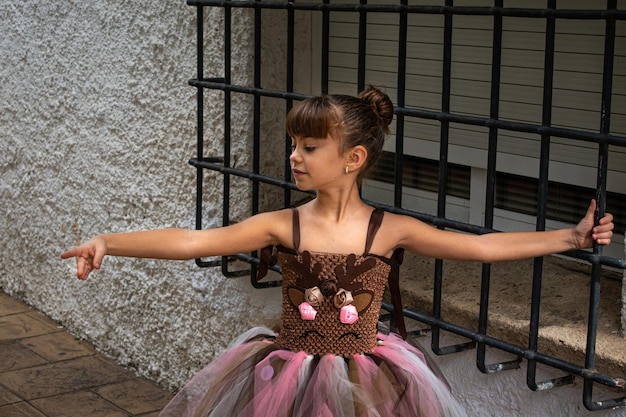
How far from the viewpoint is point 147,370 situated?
4.66m

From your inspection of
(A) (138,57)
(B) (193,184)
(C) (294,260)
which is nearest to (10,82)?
(A) (138,57)

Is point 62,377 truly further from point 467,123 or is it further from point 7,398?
point 467,123

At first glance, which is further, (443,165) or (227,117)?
(227,117)

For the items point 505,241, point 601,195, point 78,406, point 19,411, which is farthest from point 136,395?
point 601,195

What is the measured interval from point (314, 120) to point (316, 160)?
0.33 feet

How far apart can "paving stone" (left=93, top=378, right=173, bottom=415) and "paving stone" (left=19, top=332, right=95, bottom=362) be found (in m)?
0.42

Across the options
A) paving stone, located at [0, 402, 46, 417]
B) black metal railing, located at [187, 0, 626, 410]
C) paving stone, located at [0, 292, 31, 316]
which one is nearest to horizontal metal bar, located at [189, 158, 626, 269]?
black metal railing, located at [187, 0, 626, 410]

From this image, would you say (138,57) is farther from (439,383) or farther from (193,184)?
(439,383)

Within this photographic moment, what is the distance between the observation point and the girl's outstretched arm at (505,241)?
8.73 feet

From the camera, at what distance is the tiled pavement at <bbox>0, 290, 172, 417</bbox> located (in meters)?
4.33

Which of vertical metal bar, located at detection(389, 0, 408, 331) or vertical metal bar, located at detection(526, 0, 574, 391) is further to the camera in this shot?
vertical metal bar, located at detection(389, 0, 408, 331)

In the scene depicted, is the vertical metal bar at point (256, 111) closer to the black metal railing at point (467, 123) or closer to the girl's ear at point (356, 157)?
the black metal railing at point (467, 123)

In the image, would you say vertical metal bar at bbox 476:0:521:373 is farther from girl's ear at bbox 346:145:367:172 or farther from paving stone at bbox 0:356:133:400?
paving stone at bbox 0:356:133:400

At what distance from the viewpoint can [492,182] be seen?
296 centimetres
